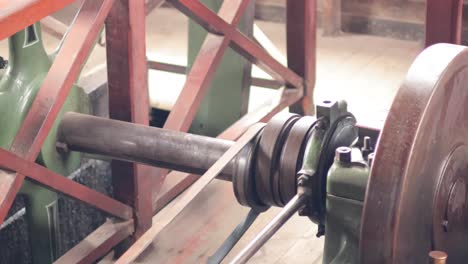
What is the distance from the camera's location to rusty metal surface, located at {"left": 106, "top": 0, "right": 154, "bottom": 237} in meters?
2.62

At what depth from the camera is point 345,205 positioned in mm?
2002

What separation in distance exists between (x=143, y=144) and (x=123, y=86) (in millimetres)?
216

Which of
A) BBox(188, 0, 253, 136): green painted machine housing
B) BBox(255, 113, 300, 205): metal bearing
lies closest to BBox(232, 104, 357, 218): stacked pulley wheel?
BBox(255, 113, 300, 205): metal bearing

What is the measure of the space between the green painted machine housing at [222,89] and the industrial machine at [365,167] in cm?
91

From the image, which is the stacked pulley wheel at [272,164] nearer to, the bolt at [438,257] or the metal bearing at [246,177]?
the metal bearing at [246,177]

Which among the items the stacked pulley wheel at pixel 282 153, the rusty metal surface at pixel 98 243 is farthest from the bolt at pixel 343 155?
the rusty metal surface at pixel 98 243

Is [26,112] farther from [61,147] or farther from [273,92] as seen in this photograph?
[273,92]

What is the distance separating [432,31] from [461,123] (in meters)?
0.76

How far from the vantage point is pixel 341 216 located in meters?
2.02

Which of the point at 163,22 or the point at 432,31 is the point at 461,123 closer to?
the point at 432,31

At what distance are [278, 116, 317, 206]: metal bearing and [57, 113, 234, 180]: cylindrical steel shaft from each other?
0.74 feet

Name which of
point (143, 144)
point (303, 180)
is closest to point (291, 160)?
point (303, 180)

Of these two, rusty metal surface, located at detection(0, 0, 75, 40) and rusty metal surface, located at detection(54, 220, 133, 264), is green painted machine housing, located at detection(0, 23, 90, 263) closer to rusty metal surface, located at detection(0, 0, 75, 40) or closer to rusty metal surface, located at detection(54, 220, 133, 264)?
rusty metal surface, located at detection(54, 220, 133, 264)

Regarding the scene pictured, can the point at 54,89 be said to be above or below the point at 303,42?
above
